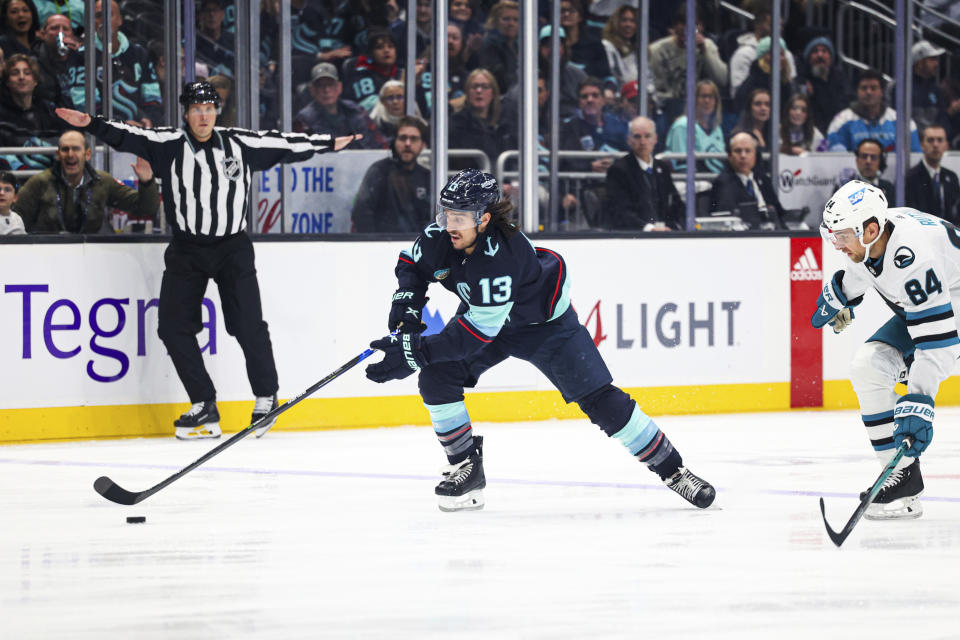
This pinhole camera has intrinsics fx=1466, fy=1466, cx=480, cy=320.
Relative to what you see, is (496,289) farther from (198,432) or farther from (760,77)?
(760,77)

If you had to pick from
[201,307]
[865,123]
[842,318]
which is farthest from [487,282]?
[865,123]

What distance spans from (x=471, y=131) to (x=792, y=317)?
1.98 m

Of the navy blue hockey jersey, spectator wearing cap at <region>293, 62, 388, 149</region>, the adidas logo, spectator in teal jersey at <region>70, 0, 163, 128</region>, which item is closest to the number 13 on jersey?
the navy blue hockey jersey

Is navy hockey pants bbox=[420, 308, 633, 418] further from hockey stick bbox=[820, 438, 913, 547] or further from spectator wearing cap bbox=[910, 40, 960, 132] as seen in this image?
spectator wearing cap bbox=[910, 40, 960, 132]

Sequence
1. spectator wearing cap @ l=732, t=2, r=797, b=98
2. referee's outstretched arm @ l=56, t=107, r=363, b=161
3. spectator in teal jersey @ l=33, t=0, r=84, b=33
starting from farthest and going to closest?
spectator wearing cap @ l=732, t=2, r=797, b=98
spectator in teal jersey @ l=33, t=0, r=84, b=33
referee's outstretched arm @ l=56, t=107, r=363, b=161

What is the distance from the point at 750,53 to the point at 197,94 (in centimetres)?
436

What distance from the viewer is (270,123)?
7809mm

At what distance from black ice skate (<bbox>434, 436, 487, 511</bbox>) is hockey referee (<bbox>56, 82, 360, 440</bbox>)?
5.99 feet

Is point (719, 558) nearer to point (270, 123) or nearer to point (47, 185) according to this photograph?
point (47, 185)

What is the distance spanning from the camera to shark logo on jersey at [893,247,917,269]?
387 centimetres

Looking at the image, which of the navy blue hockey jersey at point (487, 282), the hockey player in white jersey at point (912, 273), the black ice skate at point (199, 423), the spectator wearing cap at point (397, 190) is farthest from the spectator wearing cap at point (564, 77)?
the hockey player in white jersey at point (912, 273)

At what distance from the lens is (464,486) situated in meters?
4.42

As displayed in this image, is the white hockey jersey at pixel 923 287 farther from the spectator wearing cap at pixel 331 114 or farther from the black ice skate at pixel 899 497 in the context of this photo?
the spectator wearing cap at pixel 331 114

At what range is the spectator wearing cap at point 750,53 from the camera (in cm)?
915
